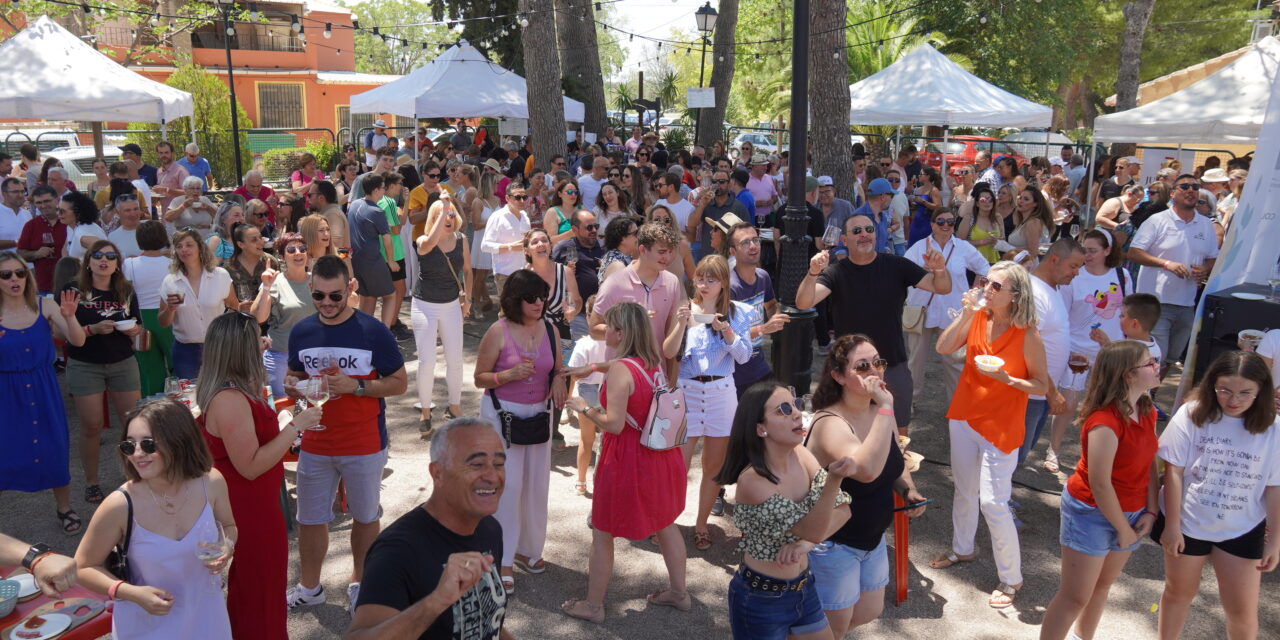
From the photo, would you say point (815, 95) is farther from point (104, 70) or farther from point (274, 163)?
point (274, 163)

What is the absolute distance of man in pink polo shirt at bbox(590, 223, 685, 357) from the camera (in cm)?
552

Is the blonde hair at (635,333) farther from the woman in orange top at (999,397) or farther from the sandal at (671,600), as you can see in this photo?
the woman in orange top at (999,397)

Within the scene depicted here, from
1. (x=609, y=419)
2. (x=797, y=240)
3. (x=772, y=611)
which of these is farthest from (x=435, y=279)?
(x=772, y=611)

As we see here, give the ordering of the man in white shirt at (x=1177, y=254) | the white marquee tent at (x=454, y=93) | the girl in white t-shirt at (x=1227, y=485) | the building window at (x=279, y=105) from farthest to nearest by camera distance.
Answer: the building window at (x=279, y=105), the white marquee tent at (x=454, y=93), the man in white shirt at (x=1177, y=254), the girl in white t-shirt at (x=1227, y=485)

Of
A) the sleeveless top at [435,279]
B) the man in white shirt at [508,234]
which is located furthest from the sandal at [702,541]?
the man in white shirt at [508,234]

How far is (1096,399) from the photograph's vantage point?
157 inches

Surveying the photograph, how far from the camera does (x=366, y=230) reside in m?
8.15

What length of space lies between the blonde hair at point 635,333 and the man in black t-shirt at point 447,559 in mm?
1708

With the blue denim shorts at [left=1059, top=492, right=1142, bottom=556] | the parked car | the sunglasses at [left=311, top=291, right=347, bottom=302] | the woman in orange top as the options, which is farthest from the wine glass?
the parked car

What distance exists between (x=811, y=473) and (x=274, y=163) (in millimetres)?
25285

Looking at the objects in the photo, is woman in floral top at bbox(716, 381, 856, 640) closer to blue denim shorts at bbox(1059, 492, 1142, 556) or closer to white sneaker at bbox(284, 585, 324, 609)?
blue denim shorts at bbox(1059, 492, 1142, 556)

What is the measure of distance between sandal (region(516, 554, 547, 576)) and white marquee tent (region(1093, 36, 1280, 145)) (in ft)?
31.4

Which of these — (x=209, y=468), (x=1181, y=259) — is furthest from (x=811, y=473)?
(x=1181, y=259)

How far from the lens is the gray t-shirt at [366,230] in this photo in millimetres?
8070
